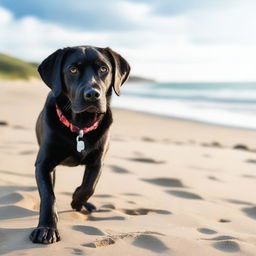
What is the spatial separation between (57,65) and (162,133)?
7744mm

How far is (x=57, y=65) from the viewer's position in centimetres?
405

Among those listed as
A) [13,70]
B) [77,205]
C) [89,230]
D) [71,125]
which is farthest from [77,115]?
[13,70]

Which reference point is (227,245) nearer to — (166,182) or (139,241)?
(139,241)

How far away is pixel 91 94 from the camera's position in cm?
368

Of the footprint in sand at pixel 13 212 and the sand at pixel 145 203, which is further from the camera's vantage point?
the footprint in sand at pixel 13 212

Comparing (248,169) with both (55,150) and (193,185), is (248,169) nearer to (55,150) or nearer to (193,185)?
(193,185)

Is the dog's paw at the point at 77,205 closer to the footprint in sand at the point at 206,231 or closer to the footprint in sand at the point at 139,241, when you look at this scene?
the footprint in sand at the point at 139,241

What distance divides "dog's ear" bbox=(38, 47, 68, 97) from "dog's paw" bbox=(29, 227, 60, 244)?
1.28m

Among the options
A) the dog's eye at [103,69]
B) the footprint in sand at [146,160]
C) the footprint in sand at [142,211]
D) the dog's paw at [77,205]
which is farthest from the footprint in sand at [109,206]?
the footprint in sand at [146,160]

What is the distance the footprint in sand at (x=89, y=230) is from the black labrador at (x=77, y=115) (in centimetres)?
42

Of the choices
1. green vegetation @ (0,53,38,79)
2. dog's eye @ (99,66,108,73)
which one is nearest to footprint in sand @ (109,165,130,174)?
dog's eye @ (99,66,108,73)

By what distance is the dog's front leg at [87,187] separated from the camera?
395cm

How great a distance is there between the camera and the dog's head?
12.4 feet

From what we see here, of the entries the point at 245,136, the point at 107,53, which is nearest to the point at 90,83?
the point at 107,53
